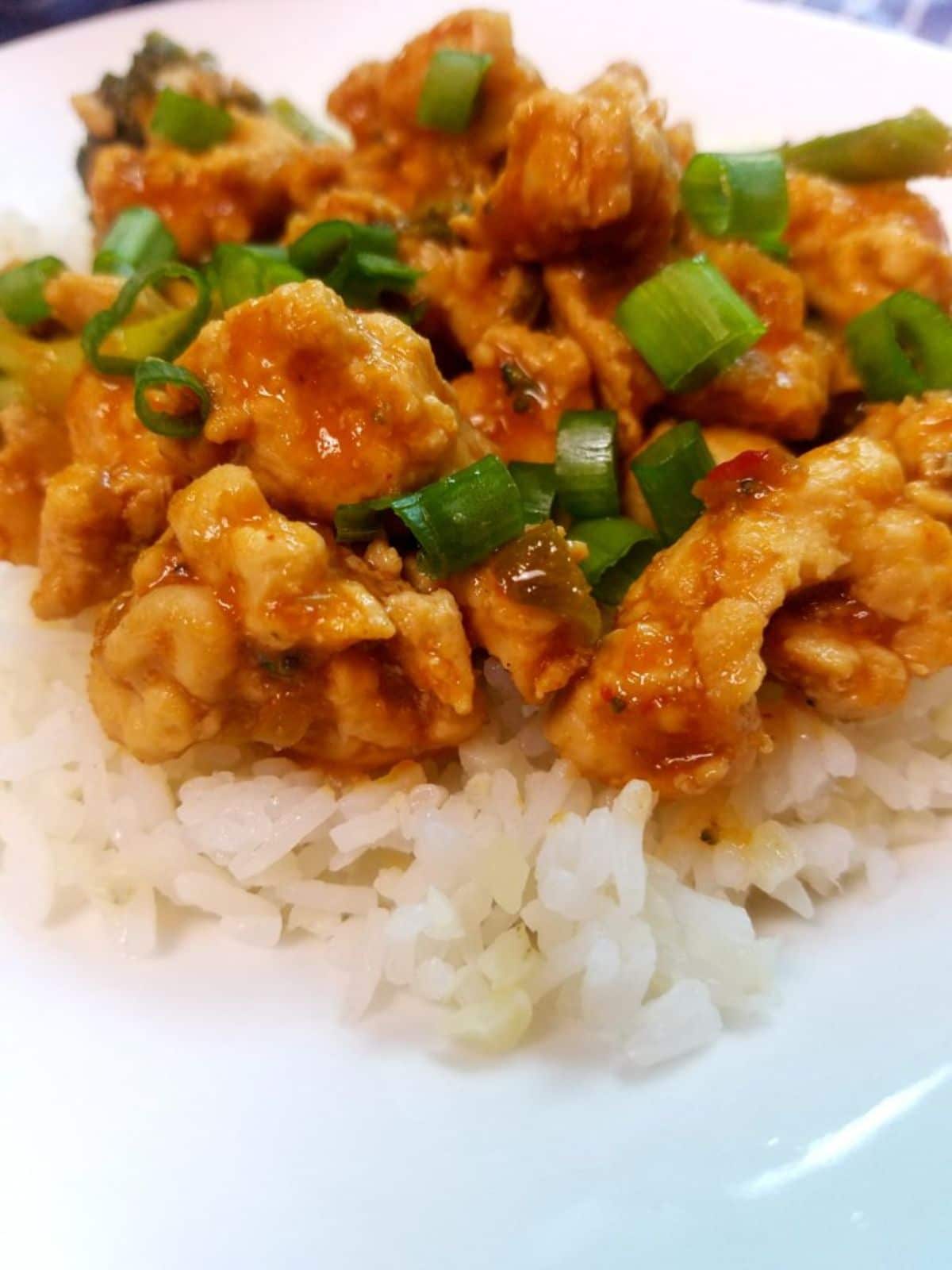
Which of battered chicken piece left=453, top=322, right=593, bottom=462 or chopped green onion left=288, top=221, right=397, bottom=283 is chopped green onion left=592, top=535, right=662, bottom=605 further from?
chopped green onion left=288, top=221, right=397, bottom=283

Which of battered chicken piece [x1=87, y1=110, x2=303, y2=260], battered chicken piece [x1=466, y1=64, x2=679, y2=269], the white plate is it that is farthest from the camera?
battered chicken piece [x1=87, y1=110, x2=303, y2=260]

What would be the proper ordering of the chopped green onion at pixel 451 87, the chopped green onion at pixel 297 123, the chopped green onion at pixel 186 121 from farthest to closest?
the chopped green onion at pixel 297 123, the chopped green onion at pixel 186 121, the chopped green onion at pixel 451 87

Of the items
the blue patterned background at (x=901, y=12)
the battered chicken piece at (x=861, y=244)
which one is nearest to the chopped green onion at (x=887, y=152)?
the battered chicken piece at (x=861, y=244)

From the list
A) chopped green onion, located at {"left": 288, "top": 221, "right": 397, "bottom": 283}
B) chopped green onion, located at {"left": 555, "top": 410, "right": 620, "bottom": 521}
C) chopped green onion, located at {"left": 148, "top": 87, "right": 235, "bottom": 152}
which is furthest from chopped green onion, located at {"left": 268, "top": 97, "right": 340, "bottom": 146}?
chopped green onion, located at {"left": 555, "top": 410, "right": 620, "bottom": 521}

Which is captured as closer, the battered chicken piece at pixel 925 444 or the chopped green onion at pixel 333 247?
the battered chicken piece at pixel 925 444

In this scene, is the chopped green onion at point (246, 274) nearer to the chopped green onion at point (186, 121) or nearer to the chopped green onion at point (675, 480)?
the chopped green onion at point (186, 121)

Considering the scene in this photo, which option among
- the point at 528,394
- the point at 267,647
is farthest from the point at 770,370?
the point at 267,647

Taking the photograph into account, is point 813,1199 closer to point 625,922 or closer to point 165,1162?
point 625,922
